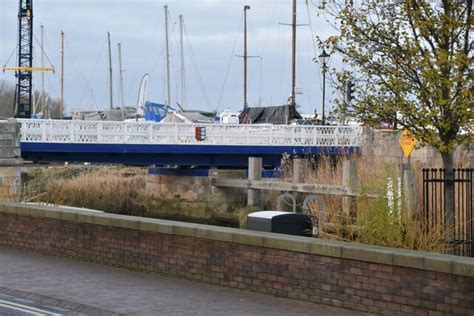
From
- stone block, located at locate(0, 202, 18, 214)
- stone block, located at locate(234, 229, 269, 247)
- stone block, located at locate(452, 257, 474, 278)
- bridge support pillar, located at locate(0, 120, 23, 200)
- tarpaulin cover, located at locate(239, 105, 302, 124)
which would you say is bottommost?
stone block, located at locate(452, 257, 474, 278)

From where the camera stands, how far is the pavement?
430 inches

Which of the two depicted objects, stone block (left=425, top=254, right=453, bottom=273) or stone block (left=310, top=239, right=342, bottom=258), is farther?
stone block (left=310, top=239, right=342, bottom=258)

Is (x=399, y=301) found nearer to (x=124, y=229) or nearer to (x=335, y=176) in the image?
(x=124, y=229)

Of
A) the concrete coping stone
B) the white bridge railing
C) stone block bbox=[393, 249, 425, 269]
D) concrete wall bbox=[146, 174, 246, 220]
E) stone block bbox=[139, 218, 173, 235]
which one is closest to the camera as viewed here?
the concrete coping stone

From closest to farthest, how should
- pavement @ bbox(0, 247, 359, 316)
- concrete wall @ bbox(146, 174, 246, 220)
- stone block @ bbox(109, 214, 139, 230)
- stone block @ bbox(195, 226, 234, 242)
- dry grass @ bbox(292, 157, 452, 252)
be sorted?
pavement @ bbox(0, 247, 359, 316) < stone block @ bbox(195, 226, 234, 242) < dry grass @ bbox(292, 157, 452, 252) < stone block @ bbox(109, 214, 139, 230) < concrete wall @ bbox(146, 174, 246, 220)

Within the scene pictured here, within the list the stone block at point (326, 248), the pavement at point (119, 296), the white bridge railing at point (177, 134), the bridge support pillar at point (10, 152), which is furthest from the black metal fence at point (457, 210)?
the white bridge railing at point (177, 134)

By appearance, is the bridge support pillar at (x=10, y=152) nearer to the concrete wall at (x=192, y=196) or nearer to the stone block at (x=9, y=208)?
the concrete wall at (x=192, y=196)

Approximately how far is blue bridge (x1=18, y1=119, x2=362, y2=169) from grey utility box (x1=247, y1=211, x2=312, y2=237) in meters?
24.9

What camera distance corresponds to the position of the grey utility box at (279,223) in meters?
13.0

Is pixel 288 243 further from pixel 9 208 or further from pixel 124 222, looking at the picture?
pixel 9 208

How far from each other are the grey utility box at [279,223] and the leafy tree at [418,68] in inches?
75.9

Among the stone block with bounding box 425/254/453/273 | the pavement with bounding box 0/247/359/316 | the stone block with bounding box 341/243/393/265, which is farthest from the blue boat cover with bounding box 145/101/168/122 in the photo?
the stone block with bounding box 425/254/453/273

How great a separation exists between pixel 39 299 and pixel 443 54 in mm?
6614

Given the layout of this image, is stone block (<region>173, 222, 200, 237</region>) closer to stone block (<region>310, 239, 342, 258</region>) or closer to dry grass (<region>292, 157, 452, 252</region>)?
stone block (<region>310, 239, 342, 258</region>)
